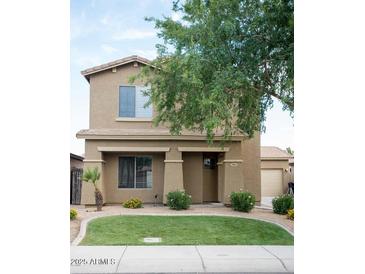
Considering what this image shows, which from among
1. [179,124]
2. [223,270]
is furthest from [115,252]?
[179,124]

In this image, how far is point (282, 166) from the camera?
20.7m

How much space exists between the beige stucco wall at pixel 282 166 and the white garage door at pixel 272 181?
143 millimetres

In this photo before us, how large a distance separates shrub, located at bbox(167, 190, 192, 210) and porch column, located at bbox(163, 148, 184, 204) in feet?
1.93

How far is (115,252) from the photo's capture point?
858cm

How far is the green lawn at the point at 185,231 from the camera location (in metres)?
9.93

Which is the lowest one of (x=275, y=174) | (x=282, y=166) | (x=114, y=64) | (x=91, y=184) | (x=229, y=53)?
(x=91, y=184)

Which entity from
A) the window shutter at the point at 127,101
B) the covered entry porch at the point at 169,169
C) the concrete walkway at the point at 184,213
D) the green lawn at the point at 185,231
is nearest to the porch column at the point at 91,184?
the covered entry porch at the point at 169,169

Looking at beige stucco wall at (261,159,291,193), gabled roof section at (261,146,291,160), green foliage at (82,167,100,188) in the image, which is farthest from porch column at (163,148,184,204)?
gabled roof section at (261,146,291,160)

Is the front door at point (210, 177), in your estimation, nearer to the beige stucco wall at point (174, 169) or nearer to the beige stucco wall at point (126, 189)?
the beige stucco wall at point (174, 169)

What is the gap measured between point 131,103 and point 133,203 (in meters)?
3.43

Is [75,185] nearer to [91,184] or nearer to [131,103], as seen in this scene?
[91,184]

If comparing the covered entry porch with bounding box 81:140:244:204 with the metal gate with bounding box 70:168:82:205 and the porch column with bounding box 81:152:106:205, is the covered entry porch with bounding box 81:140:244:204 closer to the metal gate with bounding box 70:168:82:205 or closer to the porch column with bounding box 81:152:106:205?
the porch column with bounding box 81:152:106:205

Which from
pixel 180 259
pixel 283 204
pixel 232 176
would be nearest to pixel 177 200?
pixel 232 176

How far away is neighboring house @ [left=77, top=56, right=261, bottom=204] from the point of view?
46.9ft
